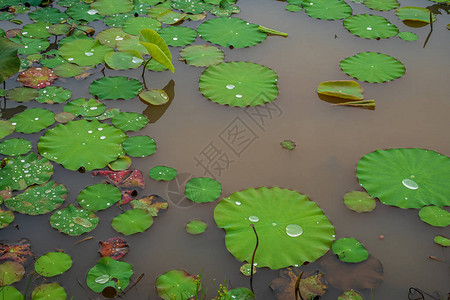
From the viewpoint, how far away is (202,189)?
9.89ft

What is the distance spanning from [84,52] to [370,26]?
2.75 metres

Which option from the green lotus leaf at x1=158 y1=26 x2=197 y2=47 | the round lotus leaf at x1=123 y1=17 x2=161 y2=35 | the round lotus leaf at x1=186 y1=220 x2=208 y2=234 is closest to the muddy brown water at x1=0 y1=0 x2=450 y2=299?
the round lotus leaf at x1=186 y1=220 x2=208 y2=234

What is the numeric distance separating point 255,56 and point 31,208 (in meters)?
2.33

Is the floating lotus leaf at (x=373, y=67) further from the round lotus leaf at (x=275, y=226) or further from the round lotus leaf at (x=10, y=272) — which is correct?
the round lotus leaf at (x=10, y=272)

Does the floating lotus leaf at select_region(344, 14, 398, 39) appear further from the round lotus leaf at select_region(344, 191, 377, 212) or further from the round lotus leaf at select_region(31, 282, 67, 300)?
the round lotus leaf at select_region(31, 282, 67, 300)

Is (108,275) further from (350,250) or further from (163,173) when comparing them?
(350,250)

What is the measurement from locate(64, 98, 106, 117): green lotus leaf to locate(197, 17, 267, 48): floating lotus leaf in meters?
1.31

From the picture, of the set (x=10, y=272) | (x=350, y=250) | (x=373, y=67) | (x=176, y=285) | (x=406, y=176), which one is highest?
(x=373, y=67)

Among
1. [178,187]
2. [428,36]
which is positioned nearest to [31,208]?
[178,187]

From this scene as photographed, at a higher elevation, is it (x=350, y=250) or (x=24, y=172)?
(x=350, y=250)

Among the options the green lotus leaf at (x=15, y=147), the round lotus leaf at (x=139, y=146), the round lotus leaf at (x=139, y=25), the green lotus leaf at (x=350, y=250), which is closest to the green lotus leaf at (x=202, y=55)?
the round lotus leaf at (x=139, y=25)

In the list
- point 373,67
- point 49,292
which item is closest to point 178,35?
point 373,67

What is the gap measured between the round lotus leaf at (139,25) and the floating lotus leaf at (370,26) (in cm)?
188

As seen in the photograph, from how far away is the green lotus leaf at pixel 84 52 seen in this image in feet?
13.5
